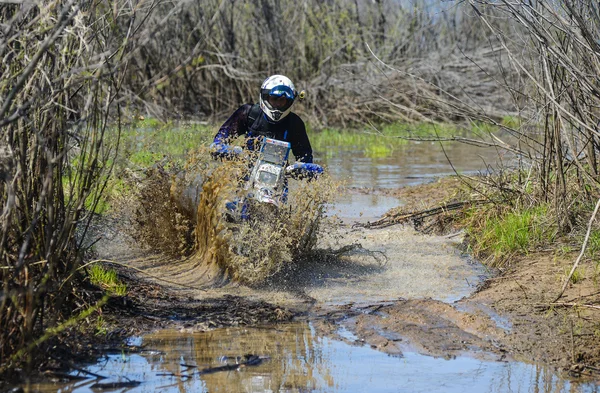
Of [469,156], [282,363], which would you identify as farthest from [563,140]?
[469,156]

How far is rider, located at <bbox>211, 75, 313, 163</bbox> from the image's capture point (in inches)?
302

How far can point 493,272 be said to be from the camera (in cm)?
775

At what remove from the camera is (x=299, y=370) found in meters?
5.10

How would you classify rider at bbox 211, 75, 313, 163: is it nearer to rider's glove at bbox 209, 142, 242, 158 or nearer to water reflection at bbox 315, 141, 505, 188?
rider's glove at bbox 209, 142, 242, 158

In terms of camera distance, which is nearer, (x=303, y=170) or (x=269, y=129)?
(x=303, y=170)

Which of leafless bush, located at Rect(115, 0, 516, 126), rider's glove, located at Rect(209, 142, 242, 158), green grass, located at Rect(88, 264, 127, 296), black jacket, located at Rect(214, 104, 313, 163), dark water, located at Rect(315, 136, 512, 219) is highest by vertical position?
leafless bush, located at Rect(115, 0, 516, 126)

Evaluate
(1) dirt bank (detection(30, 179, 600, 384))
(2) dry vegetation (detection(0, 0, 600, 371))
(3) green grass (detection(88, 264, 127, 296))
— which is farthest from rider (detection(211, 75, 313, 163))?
(3) green grass (detection(88, 264, 127, 296))

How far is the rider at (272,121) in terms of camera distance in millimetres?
7668

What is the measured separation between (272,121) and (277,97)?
296 mm

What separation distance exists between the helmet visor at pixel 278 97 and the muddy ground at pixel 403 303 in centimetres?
141

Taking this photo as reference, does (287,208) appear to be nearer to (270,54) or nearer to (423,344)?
(423,344)

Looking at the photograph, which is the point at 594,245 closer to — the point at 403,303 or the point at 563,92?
the point at 563,92

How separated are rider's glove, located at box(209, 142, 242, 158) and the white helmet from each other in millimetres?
544

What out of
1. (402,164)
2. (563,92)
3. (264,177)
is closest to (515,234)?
(563,92)
